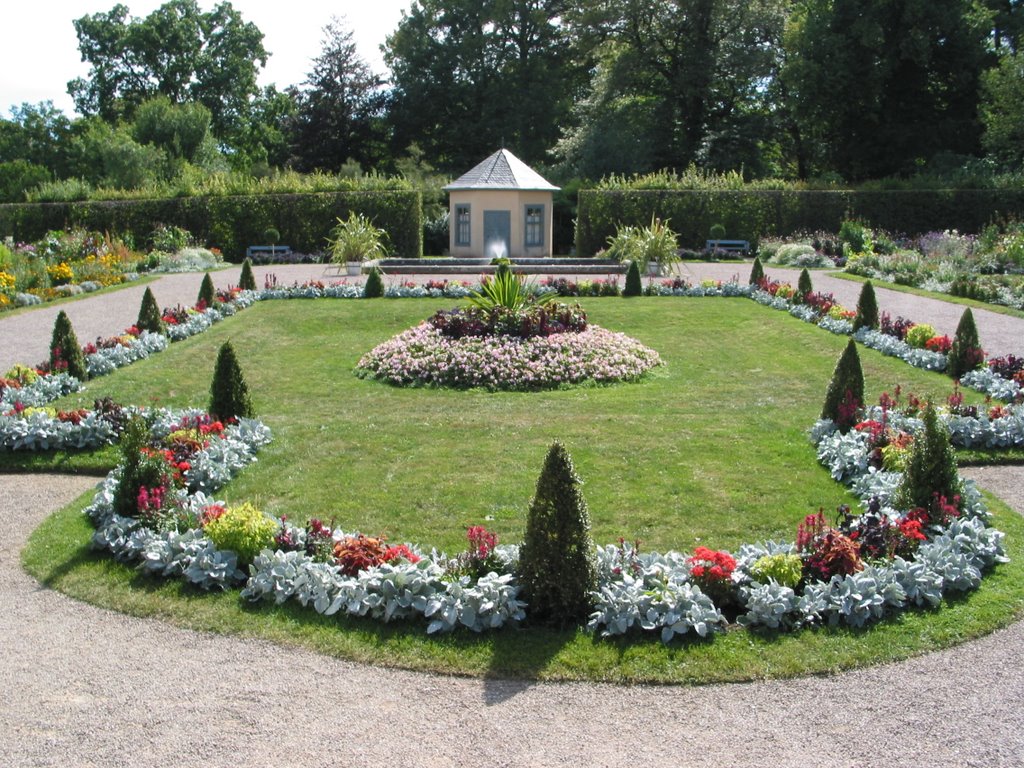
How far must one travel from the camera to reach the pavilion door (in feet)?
100

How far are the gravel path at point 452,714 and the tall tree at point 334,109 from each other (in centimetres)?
4138

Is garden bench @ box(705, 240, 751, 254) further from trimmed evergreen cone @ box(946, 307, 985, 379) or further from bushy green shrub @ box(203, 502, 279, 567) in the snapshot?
bushy green shrub @ box(203, 502, 279, 567)

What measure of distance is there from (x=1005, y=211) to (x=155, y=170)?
32.8m

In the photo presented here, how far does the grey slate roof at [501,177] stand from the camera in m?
30.0

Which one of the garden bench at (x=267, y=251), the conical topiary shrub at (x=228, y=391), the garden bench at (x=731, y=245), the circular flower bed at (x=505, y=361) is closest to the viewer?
the conical topiary shrub at (x=228, y=391)

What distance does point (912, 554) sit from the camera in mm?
5867

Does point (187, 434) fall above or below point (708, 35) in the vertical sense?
below

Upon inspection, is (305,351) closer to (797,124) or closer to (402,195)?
(402,195)

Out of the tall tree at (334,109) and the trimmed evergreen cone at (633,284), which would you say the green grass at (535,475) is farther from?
the tall tree at (334,109)

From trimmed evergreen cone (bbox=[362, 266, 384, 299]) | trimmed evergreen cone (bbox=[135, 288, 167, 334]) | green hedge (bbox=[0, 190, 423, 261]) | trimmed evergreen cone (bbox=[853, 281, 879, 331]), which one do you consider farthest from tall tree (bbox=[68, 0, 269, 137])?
trimmed evergreen cone (bbox=[853, 281, 879, 331])

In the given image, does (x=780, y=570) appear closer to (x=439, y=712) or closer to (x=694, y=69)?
(x=439, y=712)

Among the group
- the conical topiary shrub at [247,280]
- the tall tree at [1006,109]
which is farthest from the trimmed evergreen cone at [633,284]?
the tall tree at [1006,109]

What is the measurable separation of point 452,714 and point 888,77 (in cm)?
3725

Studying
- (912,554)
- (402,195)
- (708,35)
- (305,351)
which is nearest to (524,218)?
(402,195)
